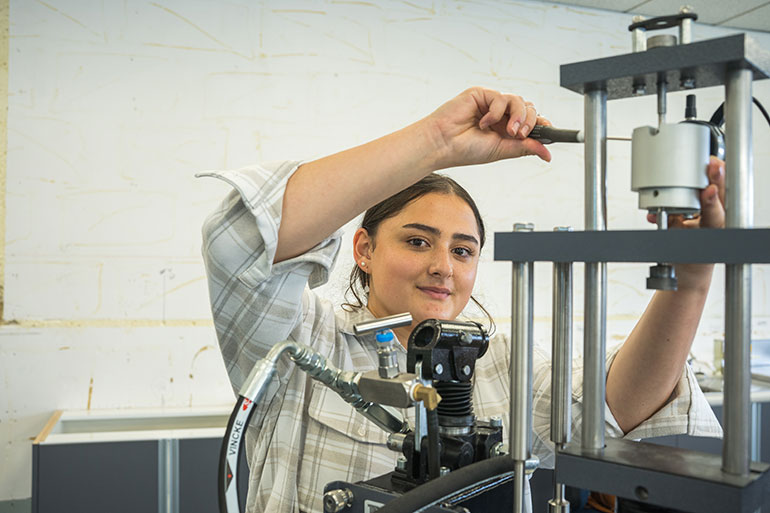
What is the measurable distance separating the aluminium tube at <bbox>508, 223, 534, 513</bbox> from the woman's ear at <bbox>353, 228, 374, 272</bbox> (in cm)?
69

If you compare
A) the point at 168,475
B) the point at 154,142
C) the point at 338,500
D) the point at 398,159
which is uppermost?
the point at 154,142

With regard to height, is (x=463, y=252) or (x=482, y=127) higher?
(x=482, y=127)

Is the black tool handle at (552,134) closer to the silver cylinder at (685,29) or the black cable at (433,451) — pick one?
the silver cylinder at (685,29)

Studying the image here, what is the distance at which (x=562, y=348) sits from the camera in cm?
62

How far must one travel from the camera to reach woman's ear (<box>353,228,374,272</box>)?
4.15 ft

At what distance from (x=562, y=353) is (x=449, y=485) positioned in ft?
0.55

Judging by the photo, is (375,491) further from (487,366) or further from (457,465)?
(487,366)

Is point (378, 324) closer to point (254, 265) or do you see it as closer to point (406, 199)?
point (254, 265)

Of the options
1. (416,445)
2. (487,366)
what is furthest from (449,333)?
(487,366)

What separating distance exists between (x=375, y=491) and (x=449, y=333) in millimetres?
167

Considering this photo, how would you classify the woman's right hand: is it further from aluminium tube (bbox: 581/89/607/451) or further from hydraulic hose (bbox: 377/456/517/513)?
hydraulic hose (bbox: 377/456/517/513)

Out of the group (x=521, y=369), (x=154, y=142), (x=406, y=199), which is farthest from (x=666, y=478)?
(x=154, y=142)

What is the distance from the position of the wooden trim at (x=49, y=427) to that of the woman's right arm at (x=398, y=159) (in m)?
1.34

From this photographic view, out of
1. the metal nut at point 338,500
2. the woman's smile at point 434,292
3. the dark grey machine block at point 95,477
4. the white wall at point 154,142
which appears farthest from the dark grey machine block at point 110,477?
the metal nut at point 338,500
